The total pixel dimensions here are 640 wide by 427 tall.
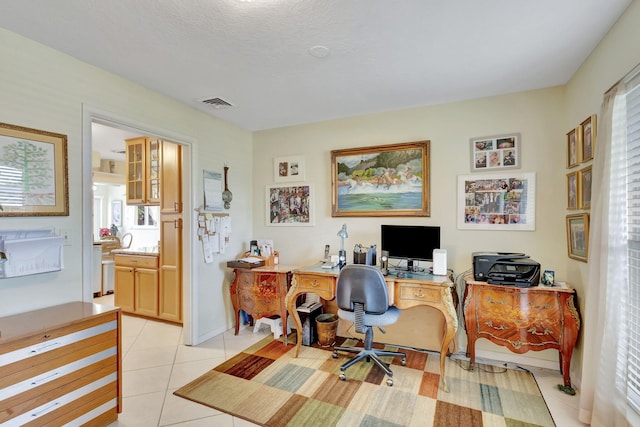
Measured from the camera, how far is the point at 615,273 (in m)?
1.73

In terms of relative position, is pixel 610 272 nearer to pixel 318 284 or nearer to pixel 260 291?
pixel 318 284

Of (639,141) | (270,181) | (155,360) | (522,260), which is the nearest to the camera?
(639,141)

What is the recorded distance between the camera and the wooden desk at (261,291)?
328 centimetres

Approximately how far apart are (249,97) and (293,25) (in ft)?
3.98

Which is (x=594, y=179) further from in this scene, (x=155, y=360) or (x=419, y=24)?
(x=155, y=360)

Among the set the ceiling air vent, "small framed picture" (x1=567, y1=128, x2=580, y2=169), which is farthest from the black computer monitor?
the ceiling air vent

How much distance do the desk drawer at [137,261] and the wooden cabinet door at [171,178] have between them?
0.63m

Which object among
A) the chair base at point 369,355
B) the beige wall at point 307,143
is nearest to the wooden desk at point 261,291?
the beige wall at point 307,143

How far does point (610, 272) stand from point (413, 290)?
48.3 inches

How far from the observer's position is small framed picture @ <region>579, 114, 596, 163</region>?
212cm

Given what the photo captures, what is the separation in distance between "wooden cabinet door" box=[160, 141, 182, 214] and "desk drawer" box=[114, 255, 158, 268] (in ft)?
2.07

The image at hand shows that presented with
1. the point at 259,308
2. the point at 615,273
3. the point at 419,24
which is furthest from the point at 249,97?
the point at 615,273

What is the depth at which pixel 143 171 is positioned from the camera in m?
4.04

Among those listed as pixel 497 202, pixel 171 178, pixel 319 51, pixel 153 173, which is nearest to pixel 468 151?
pixel 497 202
